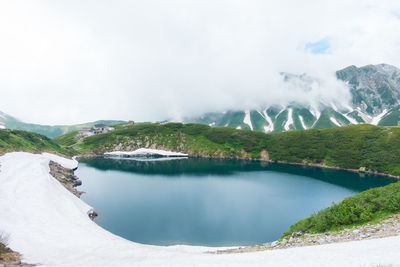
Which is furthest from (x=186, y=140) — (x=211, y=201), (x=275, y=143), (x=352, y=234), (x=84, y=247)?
(x=352, y=234)

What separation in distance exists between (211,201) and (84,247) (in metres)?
28.4

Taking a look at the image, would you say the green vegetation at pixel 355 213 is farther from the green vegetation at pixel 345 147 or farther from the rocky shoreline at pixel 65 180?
the green vegetation at pixel 345 147

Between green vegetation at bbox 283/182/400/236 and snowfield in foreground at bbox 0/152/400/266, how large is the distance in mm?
6146

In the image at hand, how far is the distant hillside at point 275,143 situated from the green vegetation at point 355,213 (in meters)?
67.4

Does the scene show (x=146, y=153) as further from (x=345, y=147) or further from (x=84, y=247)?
(x=84, y=247)

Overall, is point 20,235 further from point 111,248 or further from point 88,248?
point 111,248

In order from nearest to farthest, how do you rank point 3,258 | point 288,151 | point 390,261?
point 390,261, point 3,258, point 288,151

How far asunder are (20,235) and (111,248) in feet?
26.6

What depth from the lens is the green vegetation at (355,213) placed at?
747 inches

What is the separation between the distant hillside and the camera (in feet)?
265

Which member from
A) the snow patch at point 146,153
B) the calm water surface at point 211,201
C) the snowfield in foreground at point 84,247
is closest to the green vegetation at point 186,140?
the snow patch at point 146,153

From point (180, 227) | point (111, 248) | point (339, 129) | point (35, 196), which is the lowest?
point (180, 227)

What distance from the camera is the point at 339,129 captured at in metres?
102

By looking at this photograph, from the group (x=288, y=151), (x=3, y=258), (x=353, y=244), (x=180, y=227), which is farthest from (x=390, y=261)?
(x=288, y=151)
